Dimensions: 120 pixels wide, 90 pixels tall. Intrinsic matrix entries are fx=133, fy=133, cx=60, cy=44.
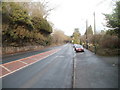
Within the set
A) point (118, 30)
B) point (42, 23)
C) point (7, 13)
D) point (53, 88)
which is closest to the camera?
point (53, 88)

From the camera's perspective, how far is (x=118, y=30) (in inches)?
592

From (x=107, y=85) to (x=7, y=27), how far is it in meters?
20.8

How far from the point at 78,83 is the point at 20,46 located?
2657cm

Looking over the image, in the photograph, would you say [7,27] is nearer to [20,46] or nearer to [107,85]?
[20,46]

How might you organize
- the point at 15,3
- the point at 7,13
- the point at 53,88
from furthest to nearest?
the point at 15,3, the point at 7,13, the point at 53,88

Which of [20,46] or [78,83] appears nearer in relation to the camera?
[78,83]

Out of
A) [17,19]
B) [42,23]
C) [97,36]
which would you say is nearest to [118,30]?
[97,36]

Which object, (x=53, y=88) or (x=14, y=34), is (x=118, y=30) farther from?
(x=14, y=34)

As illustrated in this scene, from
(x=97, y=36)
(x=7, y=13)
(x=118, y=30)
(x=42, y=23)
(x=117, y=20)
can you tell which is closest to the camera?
(x=117, y=20)

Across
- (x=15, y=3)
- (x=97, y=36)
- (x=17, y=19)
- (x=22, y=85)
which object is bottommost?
(x=22, y=85)

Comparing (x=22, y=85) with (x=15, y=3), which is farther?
(x=15, y=3)

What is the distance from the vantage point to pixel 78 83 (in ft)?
22.4

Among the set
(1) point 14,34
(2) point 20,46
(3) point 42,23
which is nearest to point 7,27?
(1) point 14,34

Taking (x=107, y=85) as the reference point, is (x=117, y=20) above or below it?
above
